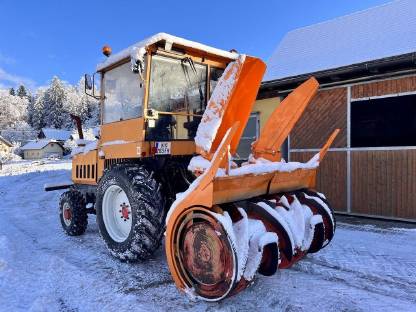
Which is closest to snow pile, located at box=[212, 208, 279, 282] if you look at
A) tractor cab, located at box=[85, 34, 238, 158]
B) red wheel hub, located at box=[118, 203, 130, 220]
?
tractor cab, located at box=[85, 34, 238, 158]

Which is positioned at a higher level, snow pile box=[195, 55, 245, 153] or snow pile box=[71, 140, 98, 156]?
snow pile box=[195, 55, 245, 153]

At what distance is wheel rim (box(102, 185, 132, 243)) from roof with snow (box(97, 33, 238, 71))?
167 centimetres

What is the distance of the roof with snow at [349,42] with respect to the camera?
8078 mm

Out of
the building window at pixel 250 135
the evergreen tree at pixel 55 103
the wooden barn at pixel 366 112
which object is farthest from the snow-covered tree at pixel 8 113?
the wooden barn at pixel 366 112

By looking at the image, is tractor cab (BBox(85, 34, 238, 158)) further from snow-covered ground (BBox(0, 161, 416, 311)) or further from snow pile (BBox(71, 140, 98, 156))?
snow-covered ground (BBox(0, 161, 416, 311))

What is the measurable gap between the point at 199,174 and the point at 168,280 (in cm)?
121

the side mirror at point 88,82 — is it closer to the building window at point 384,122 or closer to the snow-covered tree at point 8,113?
the building window at point 384,122

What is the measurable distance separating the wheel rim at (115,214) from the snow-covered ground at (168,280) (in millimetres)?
338

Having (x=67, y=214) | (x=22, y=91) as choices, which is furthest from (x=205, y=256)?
(x=22, y=91)

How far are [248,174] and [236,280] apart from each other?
3.16 feet

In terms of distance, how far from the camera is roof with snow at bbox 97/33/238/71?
3922 mm

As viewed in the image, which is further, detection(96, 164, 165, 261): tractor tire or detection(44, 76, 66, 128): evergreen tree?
detection(44, 76, 66, 128): evergreen tree

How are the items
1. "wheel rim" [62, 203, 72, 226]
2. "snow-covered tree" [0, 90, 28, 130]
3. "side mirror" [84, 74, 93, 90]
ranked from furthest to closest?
"snow-covered tree" [0, 90, 28, 130] → "wheel rim" [62, 203, 72, 226] → "side mirror" [84, 74, 93, 90]

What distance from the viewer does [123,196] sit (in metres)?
4.32
